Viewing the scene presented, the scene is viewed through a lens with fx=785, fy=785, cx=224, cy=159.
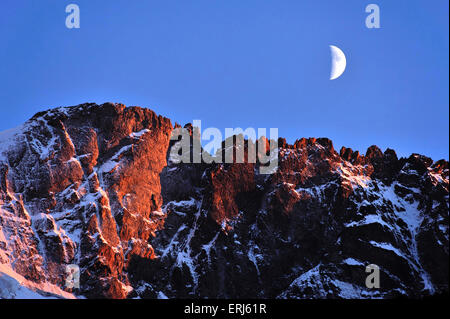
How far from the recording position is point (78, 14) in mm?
182875
